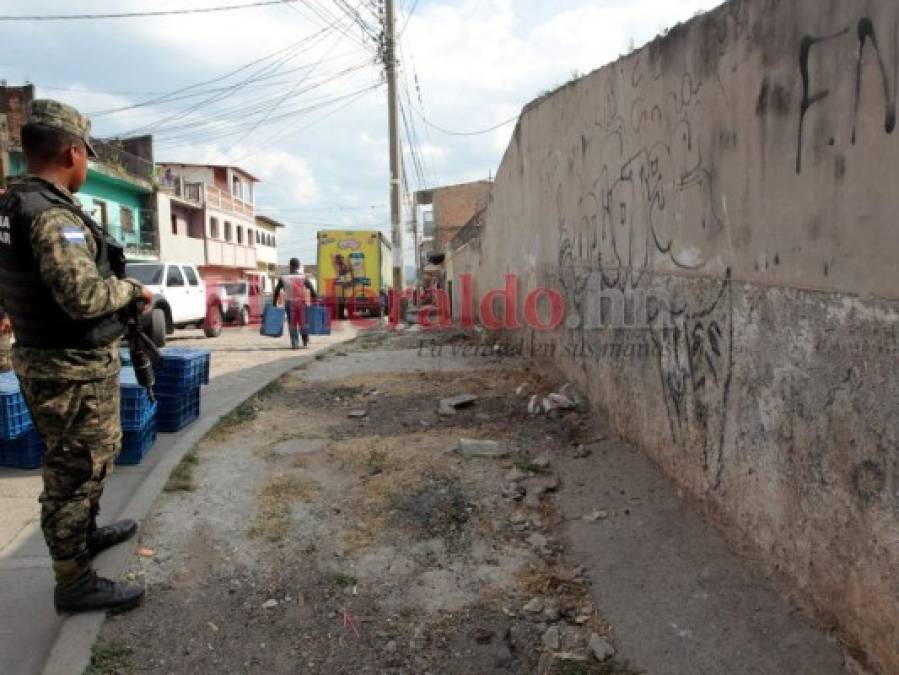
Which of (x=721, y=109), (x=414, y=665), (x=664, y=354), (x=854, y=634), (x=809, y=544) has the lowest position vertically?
(x=414, y=665)

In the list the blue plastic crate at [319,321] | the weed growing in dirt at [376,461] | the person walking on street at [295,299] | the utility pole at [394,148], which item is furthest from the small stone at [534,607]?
the utility pole at [394,148]

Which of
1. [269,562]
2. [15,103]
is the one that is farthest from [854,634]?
[15,103]

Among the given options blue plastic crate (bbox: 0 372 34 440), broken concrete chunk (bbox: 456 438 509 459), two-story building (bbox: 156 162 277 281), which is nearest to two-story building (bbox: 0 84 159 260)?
two-story building (bbox: 156 162 277 281)

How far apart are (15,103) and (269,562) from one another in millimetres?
29530

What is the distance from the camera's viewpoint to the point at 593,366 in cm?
538

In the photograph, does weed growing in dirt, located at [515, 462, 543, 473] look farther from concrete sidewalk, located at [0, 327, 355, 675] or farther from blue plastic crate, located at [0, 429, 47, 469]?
blue plastic crate, located at [0, 429, 47, 469]

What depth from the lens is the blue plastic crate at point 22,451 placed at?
4461 mm

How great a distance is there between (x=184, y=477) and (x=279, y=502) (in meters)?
0.81

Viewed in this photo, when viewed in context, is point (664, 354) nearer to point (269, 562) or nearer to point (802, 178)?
point (802, 178)

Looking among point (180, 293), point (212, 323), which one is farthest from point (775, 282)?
point (212, 323)

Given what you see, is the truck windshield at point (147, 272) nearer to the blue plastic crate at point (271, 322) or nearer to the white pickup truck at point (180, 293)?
the white pickup truck at point (180, 293)

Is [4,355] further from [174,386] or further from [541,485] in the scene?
[541,485]

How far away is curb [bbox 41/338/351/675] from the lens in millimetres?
2445

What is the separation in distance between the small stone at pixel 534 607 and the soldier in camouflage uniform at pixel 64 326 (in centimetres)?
169
